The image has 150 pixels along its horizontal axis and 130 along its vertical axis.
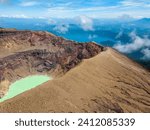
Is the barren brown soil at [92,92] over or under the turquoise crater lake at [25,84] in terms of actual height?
over

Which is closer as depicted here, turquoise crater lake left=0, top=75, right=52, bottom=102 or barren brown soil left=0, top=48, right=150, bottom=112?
barren brown soil left=0, top=48, right=150, bottom=112

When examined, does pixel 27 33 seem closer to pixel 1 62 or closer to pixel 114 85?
pixel 1 62

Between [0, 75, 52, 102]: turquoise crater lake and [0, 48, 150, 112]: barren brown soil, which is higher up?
[0, 48, 150, 112]: barren brown soil

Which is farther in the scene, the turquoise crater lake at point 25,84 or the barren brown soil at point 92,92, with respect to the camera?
the turquoise crater lake at point 25,84
